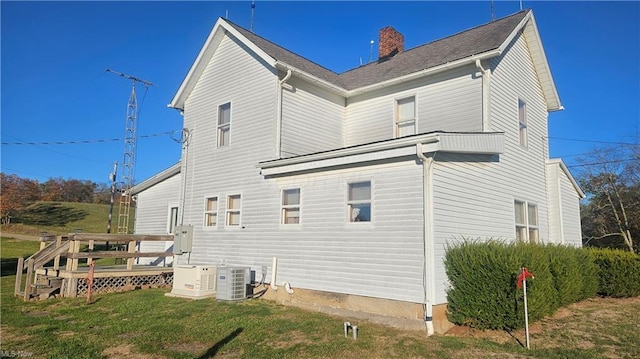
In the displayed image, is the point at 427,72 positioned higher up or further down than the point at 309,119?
higher up

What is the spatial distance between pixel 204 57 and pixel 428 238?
1066cm

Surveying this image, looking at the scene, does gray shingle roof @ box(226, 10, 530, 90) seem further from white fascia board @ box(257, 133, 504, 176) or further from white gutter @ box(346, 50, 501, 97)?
white fascia board @ box(257, 133, 504, 176)

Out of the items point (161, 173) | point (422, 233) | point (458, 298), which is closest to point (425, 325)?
point (458, 298)

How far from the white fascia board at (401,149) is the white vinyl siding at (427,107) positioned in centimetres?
123

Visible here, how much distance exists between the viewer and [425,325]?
321 inches

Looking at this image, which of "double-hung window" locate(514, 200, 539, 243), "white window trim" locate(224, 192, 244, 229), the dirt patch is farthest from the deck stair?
"double-hung window" locate(514, 200, 539, 243)

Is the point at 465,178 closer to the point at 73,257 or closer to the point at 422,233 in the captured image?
the point at 422,233

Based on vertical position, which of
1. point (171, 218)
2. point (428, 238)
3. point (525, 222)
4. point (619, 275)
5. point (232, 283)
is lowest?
point (232, 283)

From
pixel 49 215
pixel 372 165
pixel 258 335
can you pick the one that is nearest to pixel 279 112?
pixel 372 165

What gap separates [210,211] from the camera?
46.0ft

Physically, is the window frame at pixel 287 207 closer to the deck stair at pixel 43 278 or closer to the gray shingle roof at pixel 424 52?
the gray shingle roof at pixel 424 52

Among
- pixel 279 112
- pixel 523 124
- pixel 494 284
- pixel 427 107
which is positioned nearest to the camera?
pixel 494 284

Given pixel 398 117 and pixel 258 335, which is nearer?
pixel 258 335

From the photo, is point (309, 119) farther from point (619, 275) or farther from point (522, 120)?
point (619, 275)
